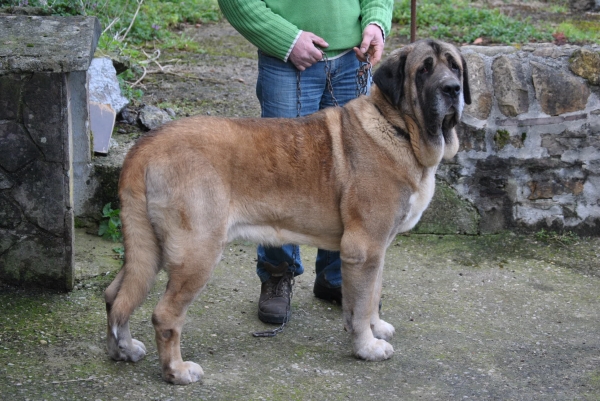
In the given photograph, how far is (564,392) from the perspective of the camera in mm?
3785

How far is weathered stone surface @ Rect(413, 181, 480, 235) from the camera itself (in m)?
5.69

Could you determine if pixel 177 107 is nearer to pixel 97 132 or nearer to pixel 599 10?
pixel 97 132

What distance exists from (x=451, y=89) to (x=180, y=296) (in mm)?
1653

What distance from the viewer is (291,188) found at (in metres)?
3.90

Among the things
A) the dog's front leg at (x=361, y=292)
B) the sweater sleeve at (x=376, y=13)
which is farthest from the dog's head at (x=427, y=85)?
the dog's front leg at (x=361, y=292)

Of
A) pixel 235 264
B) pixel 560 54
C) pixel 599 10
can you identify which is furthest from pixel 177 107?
pixel 599 10

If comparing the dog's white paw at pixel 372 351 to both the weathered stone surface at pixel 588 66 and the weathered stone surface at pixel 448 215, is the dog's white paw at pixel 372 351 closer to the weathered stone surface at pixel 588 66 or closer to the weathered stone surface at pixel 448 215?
the weathered stone surface at pixel 448 215

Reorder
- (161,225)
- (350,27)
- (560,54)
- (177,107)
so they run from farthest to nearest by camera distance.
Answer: (177,107)
(560,54)
(350,27)
(161,225)

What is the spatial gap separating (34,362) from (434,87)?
239 cm

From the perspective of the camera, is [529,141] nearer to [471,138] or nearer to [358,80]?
[471,138]

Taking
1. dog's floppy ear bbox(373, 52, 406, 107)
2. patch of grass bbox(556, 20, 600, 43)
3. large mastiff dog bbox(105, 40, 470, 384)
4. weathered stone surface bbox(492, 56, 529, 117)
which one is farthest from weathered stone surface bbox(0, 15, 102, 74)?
patch of grass bbox(556, 20, 600, 43)

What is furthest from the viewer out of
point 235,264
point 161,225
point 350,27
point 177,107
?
point 177,107

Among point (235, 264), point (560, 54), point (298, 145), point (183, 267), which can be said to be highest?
point (560, 54)

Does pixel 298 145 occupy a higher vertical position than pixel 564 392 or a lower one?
higher
